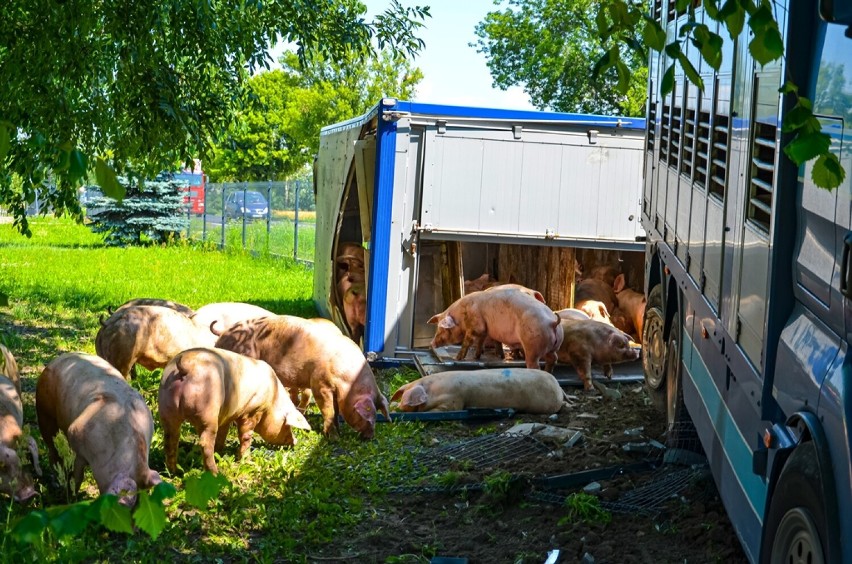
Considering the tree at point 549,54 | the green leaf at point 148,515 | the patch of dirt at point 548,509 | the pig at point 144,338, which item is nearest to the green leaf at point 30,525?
the green leaf at point 148,515

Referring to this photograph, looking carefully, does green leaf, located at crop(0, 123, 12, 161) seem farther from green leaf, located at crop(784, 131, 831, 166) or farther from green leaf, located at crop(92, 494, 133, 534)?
green leaf, located at crop(784, 131, 831, 166)

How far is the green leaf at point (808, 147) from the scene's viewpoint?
94.3 inches

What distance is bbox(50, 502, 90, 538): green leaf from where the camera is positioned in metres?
1.90

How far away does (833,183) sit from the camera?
255cm

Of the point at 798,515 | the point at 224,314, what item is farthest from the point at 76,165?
the point at 224,314

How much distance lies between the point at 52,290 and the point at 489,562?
14385 millimetres

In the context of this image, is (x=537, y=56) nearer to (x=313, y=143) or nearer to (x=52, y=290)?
(x=313, y=143)

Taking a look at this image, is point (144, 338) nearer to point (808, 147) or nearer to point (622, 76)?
point (622, 76)

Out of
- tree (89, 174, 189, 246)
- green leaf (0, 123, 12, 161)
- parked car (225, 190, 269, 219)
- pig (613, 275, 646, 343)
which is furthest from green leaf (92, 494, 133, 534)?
parked car (225, 190, 269, 219)

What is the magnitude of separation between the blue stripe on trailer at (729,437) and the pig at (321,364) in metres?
3.06

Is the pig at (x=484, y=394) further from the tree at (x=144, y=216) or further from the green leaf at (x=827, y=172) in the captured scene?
the tree at (x=144, y=216)

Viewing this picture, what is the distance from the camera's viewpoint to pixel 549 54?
149 ft

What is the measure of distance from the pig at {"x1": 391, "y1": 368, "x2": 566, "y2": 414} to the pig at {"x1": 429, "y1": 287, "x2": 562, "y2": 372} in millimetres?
1078

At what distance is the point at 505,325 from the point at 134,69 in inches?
182
